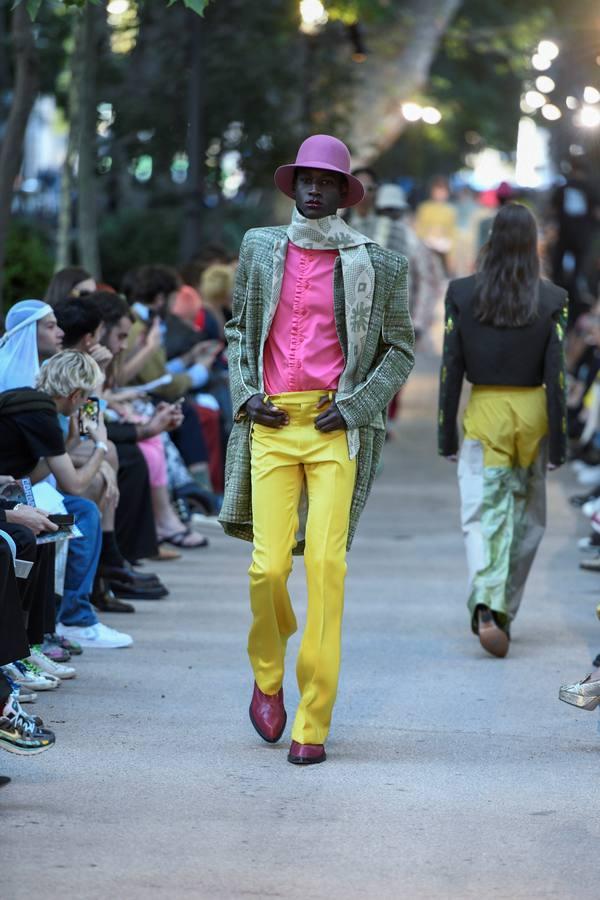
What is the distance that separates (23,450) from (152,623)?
195 cm

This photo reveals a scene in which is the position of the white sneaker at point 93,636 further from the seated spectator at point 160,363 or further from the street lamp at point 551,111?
the street lamp at point 551,111

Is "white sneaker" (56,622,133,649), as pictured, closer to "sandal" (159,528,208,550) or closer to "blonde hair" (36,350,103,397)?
"blonde hair" (36,350,103,397)

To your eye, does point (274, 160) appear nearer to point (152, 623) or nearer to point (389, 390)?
point (152, 623)

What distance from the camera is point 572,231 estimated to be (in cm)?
2214

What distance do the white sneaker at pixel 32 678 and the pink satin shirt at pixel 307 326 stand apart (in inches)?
68.0

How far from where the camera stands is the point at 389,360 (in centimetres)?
661

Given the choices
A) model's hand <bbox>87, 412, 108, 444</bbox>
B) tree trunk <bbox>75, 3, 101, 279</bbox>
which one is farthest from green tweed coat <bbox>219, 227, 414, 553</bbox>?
tree trunk <bbox>75, 3, 101, 279</bbox>

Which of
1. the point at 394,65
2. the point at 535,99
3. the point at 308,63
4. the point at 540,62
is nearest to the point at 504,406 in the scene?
the point at 308,63

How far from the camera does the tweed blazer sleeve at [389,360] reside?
6461 millimetres

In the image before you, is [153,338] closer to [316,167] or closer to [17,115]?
[17,115]

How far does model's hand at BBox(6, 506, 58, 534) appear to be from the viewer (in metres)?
6.84

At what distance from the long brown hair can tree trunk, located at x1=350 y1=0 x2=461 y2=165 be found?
16.1m

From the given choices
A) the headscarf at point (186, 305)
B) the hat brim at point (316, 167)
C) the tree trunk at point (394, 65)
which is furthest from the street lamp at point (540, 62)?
the hat brim at point (316, 167)

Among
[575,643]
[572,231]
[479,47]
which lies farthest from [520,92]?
[575,643]
